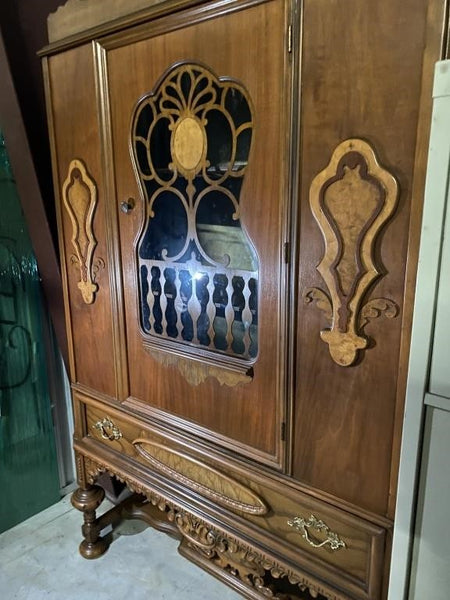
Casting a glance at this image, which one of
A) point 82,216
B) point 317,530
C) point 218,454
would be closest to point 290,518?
point 317,530

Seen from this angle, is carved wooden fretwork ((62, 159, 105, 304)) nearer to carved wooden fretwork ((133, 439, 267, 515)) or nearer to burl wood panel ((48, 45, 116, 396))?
burl wood panel ((48, 45, 116, 396))

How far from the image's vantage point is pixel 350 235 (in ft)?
2.72

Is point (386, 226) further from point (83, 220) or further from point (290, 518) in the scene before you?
point (83, 220)

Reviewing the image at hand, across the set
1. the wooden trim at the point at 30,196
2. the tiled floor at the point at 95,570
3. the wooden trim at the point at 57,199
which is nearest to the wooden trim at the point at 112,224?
the wooden trim at the point at 57,199

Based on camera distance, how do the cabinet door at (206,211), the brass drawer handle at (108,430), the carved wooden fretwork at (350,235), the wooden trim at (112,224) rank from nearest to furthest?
the carved wooden fretwork at (350,235) < the cabinet door at (206,211) < the wooden trim at (112,224) < the brass drawer handle at (108,430)

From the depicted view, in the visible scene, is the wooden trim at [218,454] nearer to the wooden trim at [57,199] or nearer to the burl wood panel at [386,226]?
the burl wood panel at [386,226]

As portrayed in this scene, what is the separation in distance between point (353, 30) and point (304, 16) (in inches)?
3.9

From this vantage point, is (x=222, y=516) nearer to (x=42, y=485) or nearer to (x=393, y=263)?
(x=393, y=263)

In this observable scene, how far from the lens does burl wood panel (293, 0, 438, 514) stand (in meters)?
0.74

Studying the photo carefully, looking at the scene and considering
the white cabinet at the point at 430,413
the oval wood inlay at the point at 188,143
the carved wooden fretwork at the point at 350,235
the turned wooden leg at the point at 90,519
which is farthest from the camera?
the turned wooden leg at the point at 90,519

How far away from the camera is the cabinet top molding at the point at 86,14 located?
106cm

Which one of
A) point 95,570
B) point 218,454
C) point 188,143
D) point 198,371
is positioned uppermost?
point 188,143

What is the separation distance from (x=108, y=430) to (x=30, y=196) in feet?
2.68

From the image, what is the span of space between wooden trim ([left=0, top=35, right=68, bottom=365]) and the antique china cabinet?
0.70 feet
